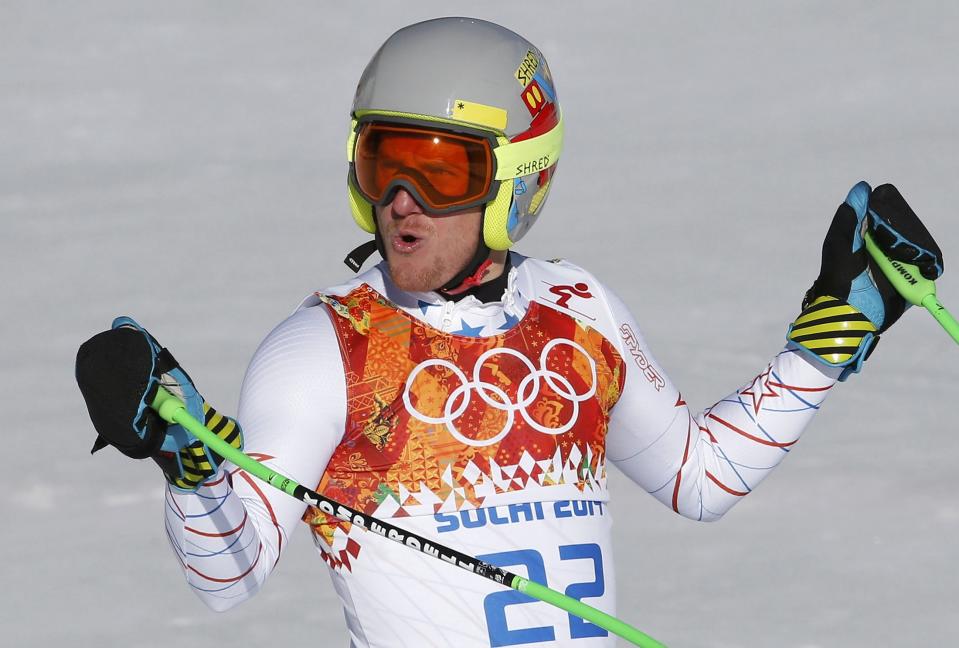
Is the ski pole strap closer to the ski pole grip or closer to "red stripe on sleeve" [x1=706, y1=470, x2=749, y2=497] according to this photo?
the ski pole grip

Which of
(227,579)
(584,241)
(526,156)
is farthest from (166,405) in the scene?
(584,241)

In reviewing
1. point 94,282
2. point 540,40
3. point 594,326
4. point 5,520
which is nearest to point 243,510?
point 594,326

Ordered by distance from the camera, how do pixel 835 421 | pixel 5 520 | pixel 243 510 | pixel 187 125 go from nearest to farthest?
pixel 243 510 → pixel 5 520 → pixel 835 421 → pixel 187 125

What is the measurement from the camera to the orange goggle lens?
14.5ft

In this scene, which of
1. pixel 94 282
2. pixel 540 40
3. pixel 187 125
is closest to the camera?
pixel 94 282

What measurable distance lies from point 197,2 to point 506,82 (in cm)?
→ 741

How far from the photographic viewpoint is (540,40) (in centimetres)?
1123

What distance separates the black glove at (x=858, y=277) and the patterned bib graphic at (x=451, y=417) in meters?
0.60

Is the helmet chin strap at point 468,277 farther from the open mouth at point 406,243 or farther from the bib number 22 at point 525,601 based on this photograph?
the bib number 22 at point 525,601

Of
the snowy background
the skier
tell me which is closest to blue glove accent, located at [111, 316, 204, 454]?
the skier

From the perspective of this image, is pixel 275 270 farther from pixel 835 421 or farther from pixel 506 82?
pixel 506 82

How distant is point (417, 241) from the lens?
4.47 meters

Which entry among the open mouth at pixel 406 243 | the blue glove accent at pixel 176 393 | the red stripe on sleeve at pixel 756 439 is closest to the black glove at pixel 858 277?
the red stripe on sleeve at pixel 756 439

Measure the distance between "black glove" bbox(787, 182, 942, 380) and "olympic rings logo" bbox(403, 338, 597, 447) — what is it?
618 mm
